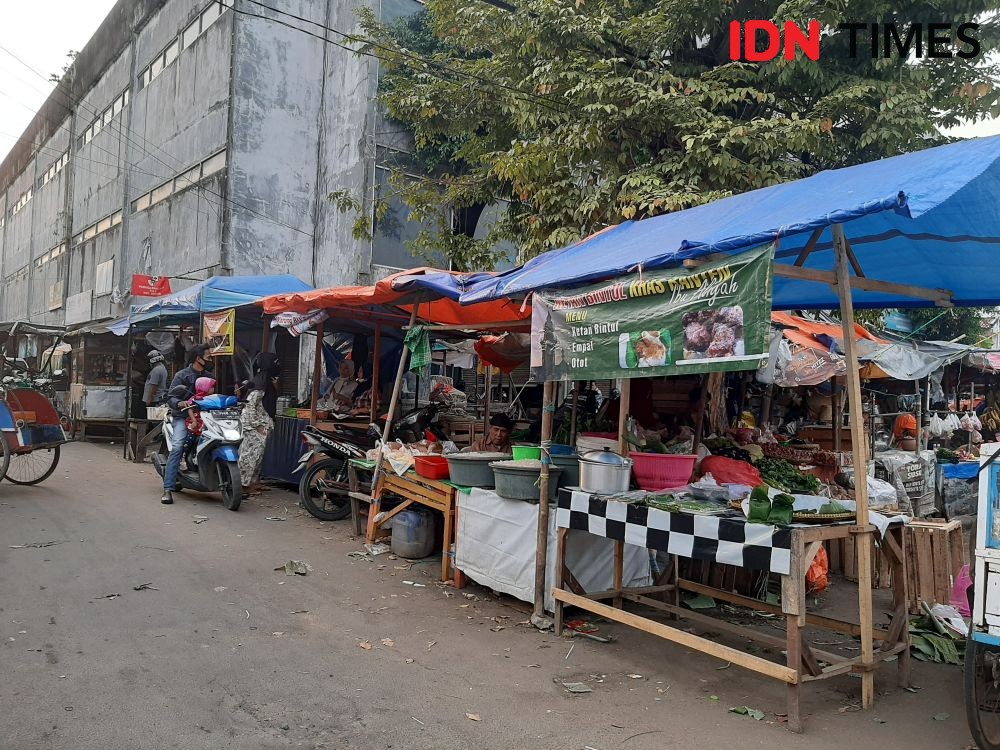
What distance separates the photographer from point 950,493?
35.6 feet

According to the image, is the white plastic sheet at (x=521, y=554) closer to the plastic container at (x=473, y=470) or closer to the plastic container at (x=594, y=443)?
the plastic container at (x=473, y=470)

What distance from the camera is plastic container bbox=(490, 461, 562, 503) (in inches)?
216

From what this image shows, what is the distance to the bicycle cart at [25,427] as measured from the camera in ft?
29.7

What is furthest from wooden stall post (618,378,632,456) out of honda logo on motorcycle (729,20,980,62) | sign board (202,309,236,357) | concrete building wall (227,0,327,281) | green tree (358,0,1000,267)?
concrete building wall (227,0,327,281)

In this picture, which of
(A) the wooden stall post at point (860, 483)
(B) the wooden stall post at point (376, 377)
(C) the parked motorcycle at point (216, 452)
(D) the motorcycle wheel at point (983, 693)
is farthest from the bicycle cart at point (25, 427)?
(D) the motorcycle wheel at point (983, 693)

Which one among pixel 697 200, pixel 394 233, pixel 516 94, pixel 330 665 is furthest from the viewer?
pixel 394 233

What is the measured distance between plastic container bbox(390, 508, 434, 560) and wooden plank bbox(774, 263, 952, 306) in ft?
13.5

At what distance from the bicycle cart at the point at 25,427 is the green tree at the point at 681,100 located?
6999mm

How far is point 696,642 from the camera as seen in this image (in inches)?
165

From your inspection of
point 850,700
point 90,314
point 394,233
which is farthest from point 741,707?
point 90,314

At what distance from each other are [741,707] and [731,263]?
2481mm

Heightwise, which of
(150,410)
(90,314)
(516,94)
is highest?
(516,94)

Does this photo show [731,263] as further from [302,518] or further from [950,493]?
[950,493]

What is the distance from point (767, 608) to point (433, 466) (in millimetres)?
3117
